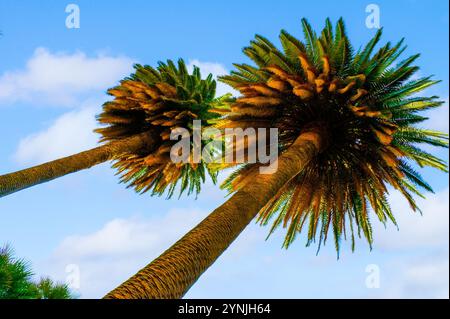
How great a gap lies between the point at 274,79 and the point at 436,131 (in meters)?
3.92

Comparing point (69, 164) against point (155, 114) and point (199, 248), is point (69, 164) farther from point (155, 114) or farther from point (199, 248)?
point (199, 248)

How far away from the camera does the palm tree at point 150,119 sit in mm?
14438

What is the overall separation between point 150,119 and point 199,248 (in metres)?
8.89

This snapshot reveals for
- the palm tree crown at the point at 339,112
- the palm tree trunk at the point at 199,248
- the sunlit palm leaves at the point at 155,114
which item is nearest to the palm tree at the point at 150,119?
the sunlit palm leaves at the point at 155,114

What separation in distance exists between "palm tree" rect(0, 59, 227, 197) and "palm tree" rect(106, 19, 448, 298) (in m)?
3.11

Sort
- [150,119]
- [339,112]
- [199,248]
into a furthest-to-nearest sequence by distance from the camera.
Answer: [150,119] → [339,112] → [199,248]

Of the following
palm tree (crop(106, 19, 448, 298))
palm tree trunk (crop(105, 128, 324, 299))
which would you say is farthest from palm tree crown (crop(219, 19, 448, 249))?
palm tree trunk (crop(105, 128, 324, 299))

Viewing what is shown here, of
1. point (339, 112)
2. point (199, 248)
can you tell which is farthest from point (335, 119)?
point (199, 248)

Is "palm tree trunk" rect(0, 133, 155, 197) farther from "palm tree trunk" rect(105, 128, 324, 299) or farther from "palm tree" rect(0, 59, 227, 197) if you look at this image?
"palm tree trunk" rect(105, 128, 324, 299)

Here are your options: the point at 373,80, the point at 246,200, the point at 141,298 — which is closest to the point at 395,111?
the point at 373,80

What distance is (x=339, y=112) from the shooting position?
10664 mm

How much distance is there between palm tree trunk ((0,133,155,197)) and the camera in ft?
32.9
